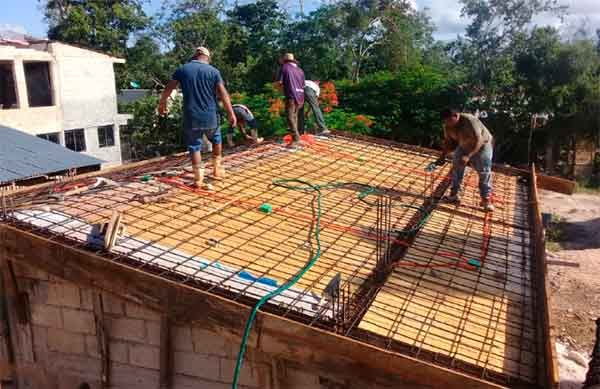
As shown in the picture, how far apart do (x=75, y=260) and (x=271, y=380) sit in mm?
1624

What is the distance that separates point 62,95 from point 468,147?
634 inches

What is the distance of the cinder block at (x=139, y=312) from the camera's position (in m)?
3.70

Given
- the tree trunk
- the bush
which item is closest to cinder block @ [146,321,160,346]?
the bush

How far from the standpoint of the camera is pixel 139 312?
376 centimetres

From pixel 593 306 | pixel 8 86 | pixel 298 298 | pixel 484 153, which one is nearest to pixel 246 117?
pixel 484 153

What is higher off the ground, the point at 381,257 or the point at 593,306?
the point at 381,257

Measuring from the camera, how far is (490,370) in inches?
115

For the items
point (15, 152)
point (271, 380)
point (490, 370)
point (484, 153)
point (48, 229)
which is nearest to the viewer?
point (490, 370)

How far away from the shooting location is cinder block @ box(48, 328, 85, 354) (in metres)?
4.03

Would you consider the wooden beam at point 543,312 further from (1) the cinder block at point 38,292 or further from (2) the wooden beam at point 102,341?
(1) the cinder block at point 38,292

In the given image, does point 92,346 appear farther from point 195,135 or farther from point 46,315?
point 195,135

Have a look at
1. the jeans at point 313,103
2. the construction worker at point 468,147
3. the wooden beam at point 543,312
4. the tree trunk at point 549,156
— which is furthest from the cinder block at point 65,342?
the tree trunk at point 549,156

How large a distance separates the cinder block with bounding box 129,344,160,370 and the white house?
14440 millimetres

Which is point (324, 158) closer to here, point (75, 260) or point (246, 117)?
point (246, 117)
